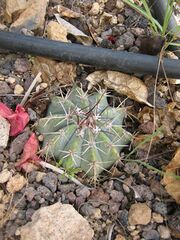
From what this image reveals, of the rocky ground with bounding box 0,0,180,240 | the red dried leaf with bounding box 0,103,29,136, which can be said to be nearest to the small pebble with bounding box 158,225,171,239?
the rocky ground with bounding box 0,0,180,240

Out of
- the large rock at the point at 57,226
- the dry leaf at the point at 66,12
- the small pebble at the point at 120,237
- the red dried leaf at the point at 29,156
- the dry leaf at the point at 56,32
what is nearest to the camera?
the large rock at the point at 57,226

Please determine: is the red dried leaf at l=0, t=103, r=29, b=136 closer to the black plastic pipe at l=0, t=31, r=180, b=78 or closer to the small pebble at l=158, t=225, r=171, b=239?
the black plastic pipe at l=0, t=31, r=180, b=78

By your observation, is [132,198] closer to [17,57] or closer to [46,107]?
[46,107]

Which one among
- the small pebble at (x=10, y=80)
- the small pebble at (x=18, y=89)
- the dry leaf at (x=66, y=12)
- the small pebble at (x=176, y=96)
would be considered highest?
the dry leaf at (x=66, y=12)

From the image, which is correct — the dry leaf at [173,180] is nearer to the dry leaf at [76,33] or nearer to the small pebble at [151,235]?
the small pebble at [151,235]

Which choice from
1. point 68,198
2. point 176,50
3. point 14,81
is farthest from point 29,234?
point 176,50

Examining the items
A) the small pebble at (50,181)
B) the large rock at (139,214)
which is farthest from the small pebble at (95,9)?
the large rock at (139,214)
